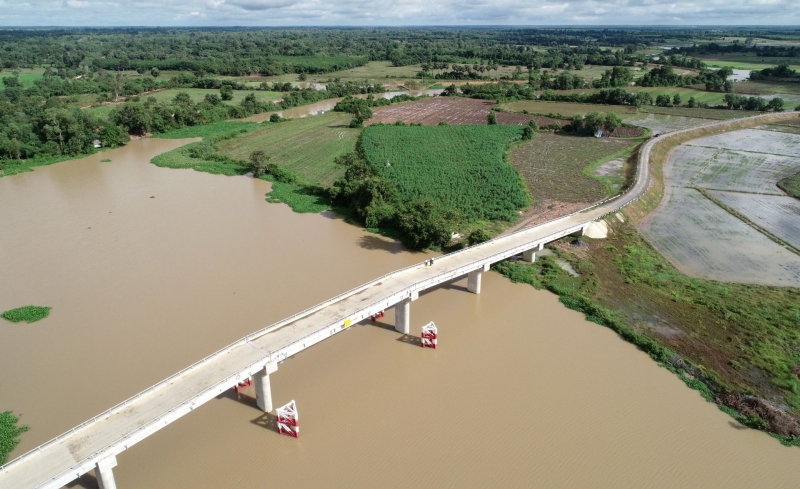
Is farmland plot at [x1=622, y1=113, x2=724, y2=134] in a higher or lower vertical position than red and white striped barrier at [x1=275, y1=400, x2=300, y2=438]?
higher

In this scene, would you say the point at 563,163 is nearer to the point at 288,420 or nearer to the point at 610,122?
the point at 610,122

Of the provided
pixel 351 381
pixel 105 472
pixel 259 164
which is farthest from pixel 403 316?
pixel 259 164

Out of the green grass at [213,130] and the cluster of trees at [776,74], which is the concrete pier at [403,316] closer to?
the green grass at [213,130]

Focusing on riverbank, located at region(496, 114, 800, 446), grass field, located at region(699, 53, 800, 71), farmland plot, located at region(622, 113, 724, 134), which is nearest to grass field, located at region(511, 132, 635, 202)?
riverbank, located at region(496, 114, 800, 446)

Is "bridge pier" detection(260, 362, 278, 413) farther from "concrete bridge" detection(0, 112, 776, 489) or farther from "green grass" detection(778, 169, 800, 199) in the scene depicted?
"green grass" detection(778, 169, 800, 199)

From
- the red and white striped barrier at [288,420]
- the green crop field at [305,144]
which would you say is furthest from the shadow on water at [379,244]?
the red and white striped barrier at [288,420]

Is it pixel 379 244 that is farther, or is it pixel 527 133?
pixel 527 133

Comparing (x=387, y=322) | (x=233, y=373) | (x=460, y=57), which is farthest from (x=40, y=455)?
(x=460, y=57)
